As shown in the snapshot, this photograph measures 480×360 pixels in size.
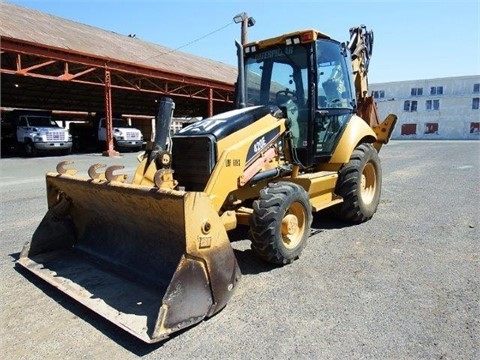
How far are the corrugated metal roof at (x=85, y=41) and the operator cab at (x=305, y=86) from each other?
43.0ft

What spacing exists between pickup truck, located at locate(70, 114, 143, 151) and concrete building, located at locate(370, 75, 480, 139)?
139 feet

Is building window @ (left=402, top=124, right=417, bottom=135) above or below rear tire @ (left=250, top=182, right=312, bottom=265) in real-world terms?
above

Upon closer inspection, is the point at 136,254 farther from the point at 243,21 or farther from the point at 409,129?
the point at 409,129

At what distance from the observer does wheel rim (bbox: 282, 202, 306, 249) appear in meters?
4.05

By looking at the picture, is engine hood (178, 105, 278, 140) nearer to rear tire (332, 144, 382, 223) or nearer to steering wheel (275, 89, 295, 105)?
steering wheel (275, 89, 295, 105)

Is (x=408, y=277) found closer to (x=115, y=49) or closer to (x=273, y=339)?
(x=273, y=339)

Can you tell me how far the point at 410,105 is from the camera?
57.0 metres

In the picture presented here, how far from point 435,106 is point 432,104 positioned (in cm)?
52

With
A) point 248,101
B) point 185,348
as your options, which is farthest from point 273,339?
point 248,101

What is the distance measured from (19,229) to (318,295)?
4589 mm

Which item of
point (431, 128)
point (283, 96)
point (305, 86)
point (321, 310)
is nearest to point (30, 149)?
point (283, 96)

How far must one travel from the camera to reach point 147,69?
63.4ft

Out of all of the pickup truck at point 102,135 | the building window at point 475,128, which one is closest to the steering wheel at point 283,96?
the pickup truck at point 102,135

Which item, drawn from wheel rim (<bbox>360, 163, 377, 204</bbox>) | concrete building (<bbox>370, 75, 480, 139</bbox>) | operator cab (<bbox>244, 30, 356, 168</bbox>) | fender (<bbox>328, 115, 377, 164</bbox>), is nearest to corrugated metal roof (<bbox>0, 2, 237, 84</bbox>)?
operator cab (<bbox>244, 30, 356, 168</bbox>)
